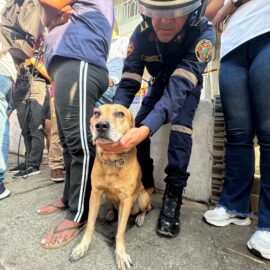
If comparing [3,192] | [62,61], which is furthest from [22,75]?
[62,61]

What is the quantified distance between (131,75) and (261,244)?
4.87 feet

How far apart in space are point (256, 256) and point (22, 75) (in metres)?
3.20

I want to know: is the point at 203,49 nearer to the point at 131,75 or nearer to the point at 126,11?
the point at 131,75

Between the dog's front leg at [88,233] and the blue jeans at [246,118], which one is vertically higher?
the blue jeans at [246,118]

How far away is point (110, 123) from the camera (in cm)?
132

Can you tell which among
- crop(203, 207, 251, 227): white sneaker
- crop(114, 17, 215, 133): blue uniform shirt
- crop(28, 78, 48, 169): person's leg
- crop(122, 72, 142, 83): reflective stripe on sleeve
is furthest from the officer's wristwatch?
crop(28, 78, 48, 169): person's leg

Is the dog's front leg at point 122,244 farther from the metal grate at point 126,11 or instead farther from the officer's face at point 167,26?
the metal grate at point 126,11

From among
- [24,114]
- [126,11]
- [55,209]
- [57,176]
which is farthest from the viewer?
[126,11]

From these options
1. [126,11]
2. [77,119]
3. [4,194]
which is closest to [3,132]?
[4,194]

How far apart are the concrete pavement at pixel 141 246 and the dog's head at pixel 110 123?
687 millimetres

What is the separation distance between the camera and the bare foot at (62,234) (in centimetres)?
142

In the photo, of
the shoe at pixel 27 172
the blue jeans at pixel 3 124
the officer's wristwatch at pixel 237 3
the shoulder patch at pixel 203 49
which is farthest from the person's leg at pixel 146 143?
the shoe at pixel 27 172

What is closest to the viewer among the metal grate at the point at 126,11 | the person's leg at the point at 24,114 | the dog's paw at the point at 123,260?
the dog's paw at the point at 123,260

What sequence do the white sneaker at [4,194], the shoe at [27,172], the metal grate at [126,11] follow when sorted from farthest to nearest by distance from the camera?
the metal grate at [126,11] < the shoe at [27,172] < the white sneaker at [4,194]
